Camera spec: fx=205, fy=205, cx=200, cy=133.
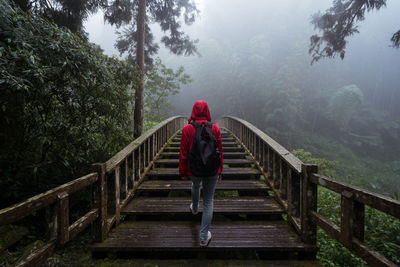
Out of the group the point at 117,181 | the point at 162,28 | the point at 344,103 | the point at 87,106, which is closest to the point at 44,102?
the point at 87,106

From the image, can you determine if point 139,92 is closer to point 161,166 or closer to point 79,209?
point 161,166

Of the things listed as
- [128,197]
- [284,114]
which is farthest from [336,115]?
[128,197]

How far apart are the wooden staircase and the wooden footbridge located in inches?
0.4

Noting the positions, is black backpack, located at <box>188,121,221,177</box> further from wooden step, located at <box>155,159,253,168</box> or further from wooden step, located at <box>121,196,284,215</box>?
wooden step, located at <box>155,159,253,168</box>

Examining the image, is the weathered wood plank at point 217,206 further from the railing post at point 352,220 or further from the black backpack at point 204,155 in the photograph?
the railing post at point 352,220

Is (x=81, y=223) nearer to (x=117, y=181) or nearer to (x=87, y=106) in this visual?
(x=117, y=181)

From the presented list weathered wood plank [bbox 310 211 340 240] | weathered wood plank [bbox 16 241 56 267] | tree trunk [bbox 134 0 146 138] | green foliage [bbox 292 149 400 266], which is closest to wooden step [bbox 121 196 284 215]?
weathered wood plank [bbox 310 211 340 240]

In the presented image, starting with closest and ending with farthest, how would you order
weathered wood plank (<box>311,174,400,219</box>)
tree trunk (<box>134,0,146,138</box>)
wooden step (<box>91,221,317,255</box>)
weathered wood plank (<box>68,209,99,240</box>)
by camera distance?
weathered wood plank (<box>311,174,400,219</box>) < weathered wood plank (<box>68,209,99,240</box>) < wooden step (<box>91,221,317,255</box>) < tree trunk (<box>134,0,146,138</box>)

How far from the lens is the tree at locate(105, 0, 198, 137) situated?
19.5ft

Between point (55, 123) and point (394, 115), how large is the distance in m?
60.3

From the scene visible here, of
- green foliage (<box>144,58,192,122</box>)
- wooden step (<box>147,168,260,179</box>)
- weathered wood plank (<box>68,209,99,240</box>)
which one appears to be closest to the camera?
weathered wood plank (<box>68,209,99,240</box>)

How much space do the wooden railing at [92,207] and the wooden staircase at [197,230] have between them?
0.72 feet

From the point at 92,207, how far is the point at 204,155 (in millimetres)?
1426

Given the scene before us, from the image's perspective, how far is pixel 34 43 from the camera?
98.8 inches
